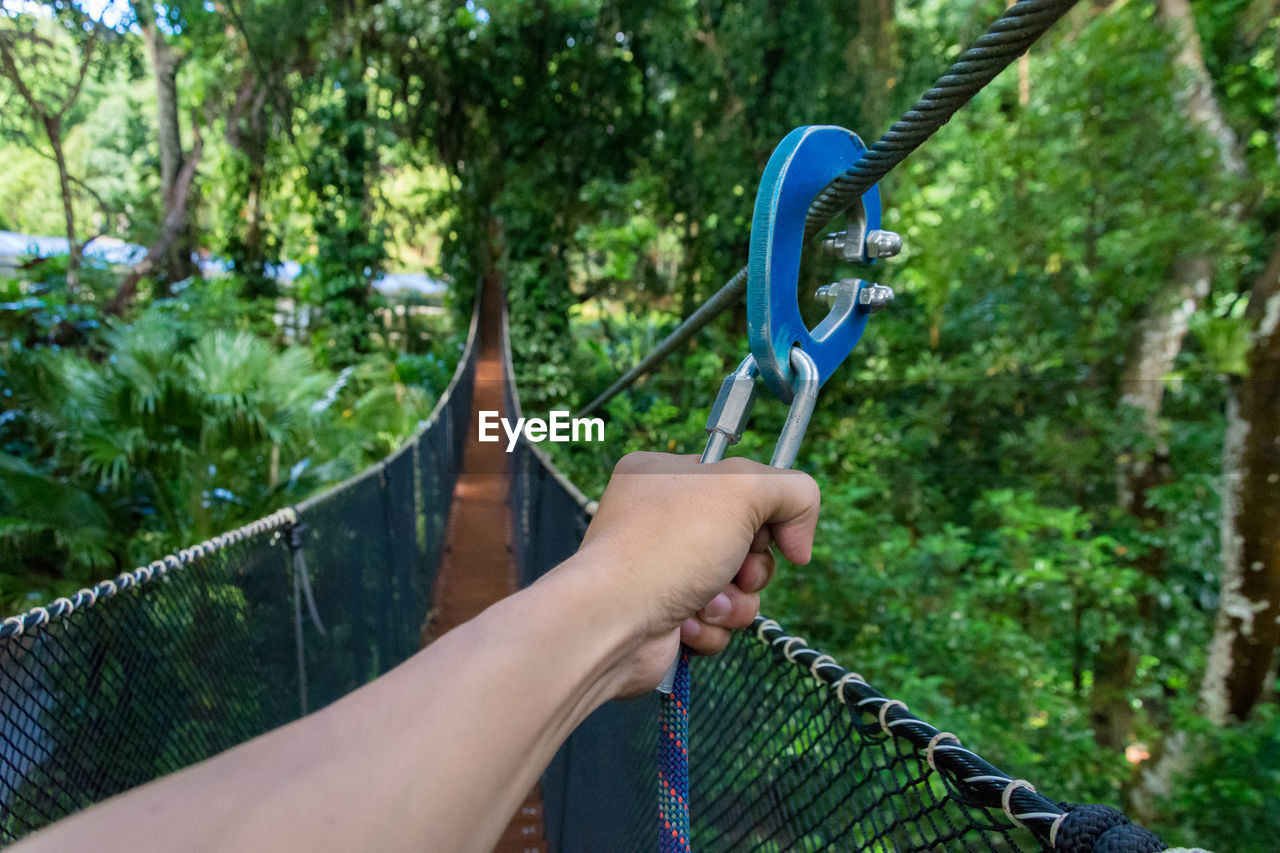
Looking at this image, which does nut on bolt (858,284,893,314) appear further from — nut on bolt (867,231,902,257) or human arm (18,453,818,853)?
human arm (18,453,818,853)

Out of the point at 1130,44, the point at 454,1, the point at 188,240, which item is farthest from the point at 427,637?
the point at 188,240

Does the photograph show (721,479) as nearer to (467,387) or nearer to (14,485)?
(14,485)

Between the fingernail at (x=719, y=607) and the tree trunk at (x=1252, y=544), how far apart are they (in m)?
4.52

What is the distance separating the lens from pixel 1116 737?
14.5ft

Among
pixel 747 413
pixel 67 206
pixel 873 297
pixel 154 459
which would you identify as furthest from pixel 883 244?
pixel 67 206

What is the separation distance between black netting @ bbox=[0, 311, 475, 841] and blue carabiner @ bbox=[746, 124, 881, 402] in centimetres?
122

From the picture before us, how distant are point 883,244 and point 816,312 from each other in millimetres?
A: 6180

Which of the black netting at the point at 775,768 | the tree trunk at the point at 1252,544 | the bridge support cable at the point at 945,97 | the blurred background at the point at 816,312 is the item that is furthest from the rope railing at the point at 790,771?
the tree trunk at the point at 1252,544

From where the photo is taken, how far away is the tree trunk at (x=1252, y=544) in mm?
3973

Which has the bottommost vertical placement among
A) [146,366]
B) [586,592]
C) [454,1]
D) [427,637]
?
[427,637]

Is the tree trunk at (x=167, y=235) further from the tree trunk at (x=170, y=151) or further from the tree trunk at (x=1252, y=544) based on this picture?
the tree trunk at (x=1252, y=544)

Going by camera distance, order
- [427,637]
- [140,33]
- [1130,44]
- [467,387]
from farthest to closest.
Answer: [140,33] < [467,387] < [1130,44] < [427,637]

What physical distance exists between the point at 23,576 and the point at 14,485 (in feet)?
1.33

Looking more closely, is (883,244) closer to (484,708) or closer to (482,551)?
(484,708)
